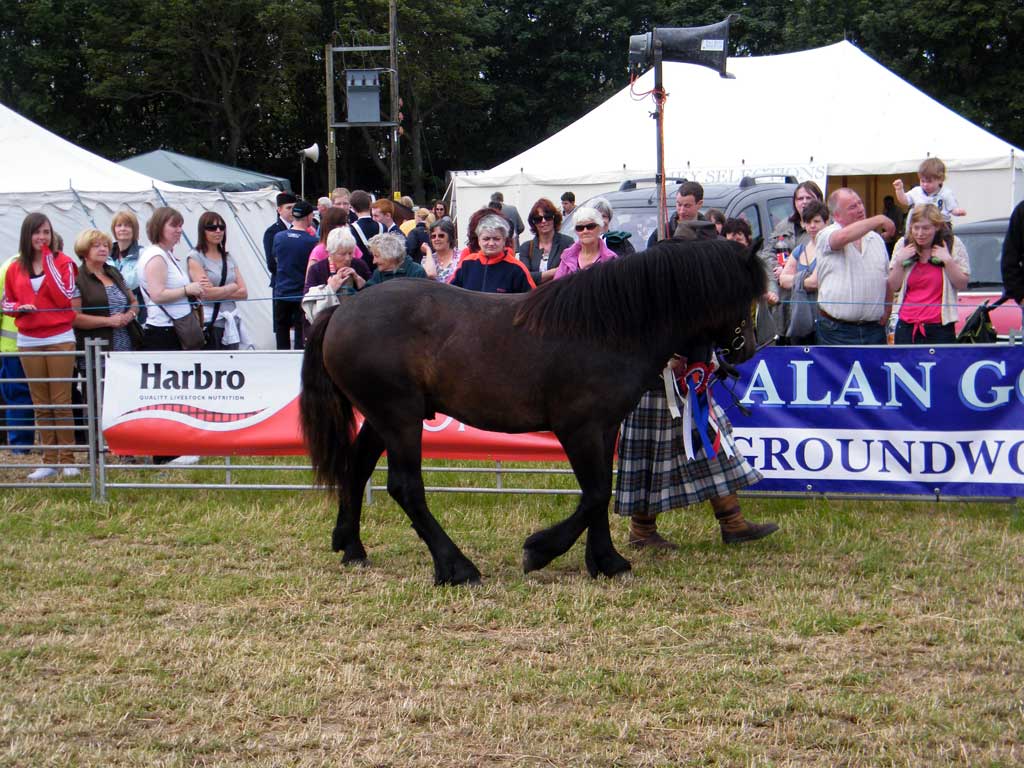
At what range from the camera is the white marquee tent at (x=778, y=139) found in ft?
56.4

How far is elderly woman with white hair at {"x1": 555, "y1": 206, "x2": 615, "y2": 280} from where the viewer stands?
6988 millimetres

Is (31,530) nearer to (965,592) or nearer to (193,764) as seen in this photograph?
(193,764)

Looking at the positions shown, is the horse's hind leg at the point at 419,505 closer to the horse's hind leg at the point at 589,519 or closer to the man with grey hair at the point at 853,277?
the horse's hind leg at the point at 589,519

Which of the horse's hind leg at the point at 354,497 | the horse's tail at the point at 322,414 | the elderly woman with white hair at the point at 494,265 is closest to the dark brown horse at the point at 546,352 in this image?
the horse's tail at the point at 322,414

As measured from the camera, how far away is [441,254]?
998 cm

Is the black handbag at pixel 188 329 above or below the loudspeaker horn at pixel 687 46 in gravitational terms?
below

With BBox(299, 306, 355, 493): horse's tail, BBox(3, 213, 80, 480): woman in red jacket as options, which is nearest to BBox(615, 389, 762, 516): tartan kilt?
BBox(299, 306, 355, 493): horse's tail

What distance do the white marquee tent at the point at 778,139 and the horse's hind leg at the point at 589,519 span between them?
1216 cm

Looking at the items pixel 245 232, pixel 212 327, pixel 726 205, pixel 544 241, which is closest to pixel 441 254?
pixel 544 241

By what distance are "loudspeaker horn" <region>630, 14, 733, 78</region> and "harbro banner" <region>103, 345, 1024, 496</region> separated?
254 cm

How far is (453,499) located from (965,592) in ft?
12.0

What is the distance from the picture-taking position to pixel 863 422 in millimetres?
7066

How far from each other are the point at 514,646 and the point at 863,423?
3.28 meters

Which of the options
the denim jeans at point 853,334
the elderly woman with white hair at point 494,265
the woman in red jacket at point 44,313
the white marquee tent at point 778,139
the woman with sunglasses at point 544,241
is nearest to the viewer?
the elderly woman with white hair at point 494,265
